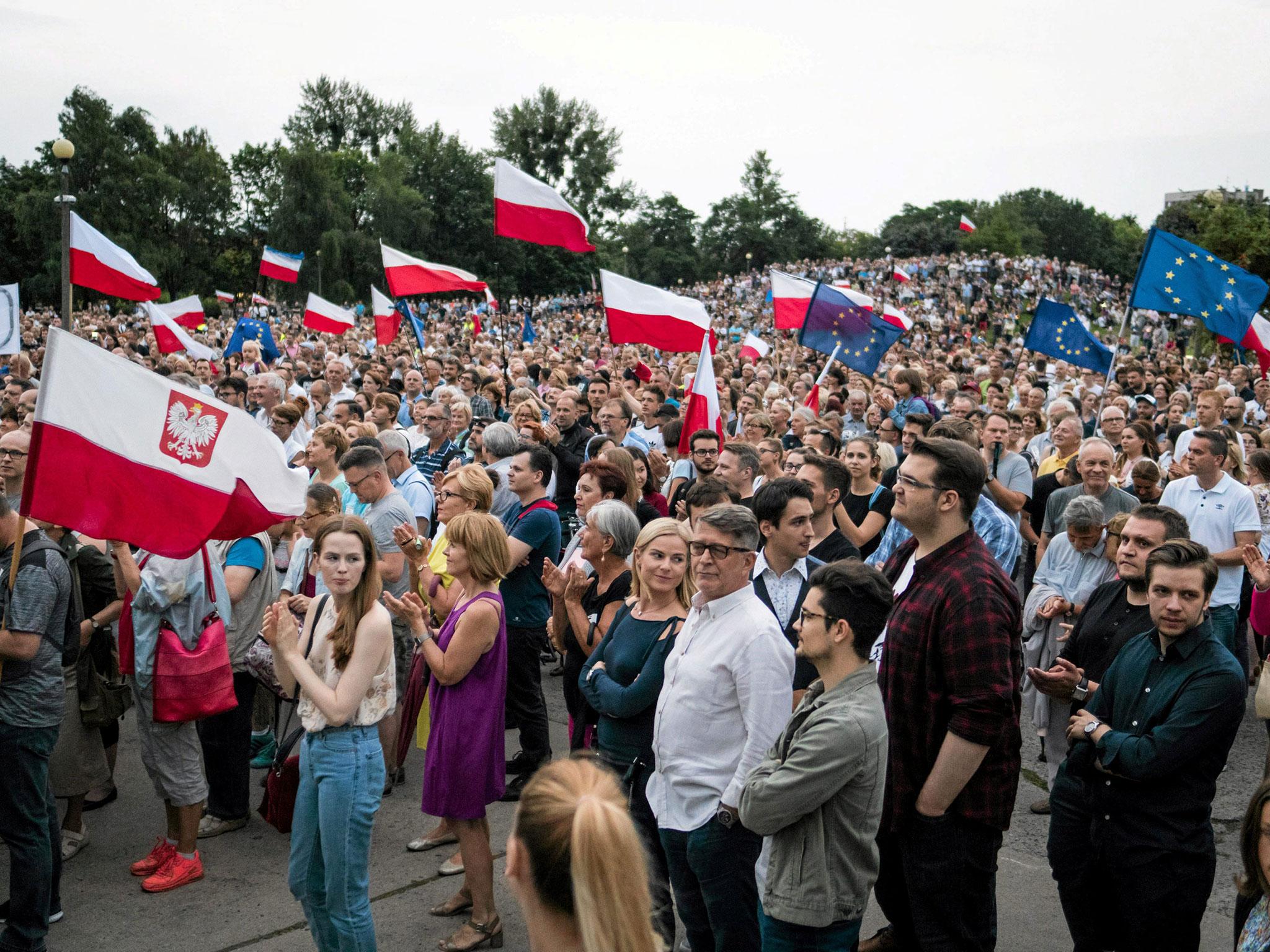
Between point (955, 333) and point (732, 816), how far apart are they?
30.9 metres

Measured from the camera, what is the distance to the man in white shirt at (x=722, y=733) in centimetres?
365

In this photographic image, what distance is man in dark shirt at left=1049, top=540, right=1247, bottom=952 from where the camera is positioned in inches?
147

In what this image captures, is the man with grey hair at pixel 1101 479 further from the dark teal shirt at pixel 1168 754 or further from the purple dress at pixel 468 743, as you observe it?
the purple dress at pixel 468 743

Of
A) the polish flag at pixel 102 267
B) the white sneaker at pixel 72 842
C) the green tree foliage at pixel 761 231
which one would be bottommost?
the white sneaker at pixel 72 842

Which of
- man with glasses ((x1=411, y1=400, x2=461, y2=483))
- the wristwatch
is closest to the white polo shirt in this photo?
the wristwatch

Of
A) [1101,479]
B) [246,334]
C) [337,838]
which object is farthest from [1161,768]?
[246,334]

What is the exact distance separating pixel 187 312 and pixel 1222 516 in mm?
17945

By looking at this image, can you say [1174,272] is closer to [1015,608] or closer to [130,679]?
[1015,608]

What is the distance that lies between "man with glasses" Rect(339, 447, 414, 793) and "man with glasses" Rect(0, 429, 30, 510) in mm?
1633

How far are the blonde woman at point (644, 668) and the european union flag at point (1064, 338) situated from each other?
9.42 meters

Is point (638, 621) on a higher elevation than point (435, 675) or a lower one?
higher

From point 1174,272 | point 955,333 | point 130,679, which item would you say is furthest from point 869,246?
point 130,679

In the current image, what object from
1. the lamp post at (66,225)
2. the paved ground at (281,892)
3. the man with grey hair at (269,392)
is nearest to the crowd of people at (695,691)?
Result: the paved ground at (281,892)

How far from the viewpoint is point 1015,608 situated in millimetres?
3711
